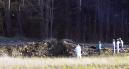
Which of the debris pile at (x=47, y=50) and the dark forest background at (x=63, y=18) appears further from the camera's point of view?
the dark forest background at (x=63, y=18)

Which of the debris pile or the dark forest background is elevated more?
the dark forest background

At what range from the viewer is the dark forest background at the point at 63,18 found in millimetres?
66312

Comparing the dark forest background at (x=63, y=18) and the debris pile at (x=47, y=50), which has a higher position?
the dark forest background at (x=63, y=18)

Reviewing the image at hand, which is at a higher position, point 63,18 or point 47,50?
point 63,18

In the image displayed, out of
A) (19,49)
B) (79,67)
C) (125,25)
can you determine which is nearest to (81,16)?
(125,25)

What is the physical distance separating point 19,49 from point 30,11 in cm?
3407

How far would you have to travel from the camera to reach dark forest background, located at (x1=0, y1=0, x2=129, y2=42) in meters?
66.3

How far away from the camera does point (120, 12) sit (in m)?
67.3

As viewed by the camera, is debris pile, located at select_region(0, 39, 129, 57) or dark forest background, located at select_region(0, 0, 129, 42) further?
dark forest background, located at select_region(0, 0, 129, 42)

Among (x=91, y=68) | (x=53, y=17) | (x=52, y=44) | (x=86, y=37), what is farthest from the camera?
(x=53, y=17)

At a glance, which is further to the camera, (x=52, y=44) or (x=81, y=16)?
(x=81, y=16)

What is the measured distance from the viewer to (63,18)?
68.9 m

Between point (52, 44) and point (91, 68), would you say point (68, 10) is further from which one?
point (91, 68)

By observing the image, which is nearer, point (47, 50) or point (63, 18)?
point (47, 50)
